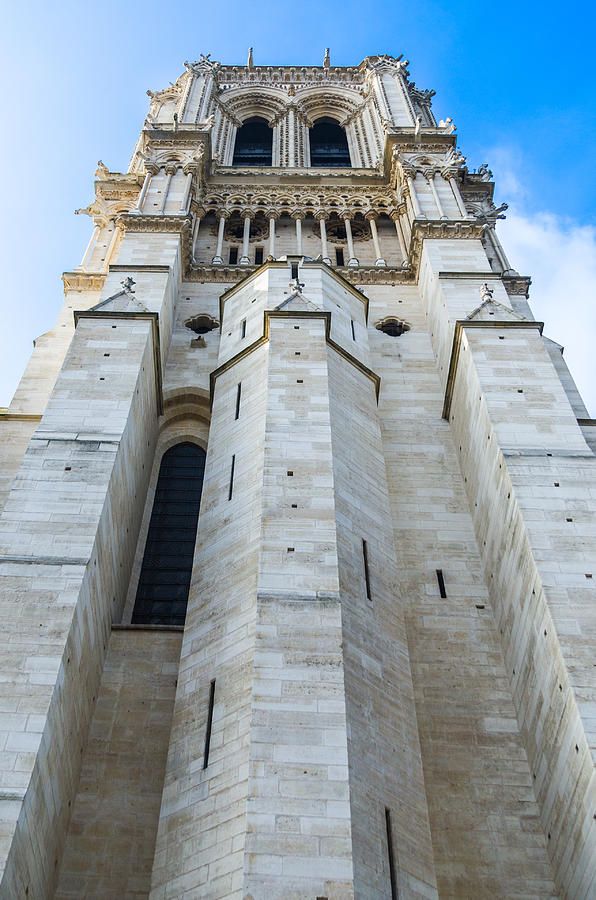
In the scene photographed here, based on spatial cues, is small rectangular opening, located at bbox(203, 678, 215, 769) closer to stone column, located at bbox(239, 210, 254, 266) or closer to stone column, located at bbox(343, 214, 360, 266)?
stone column, located at bbox(239, 210, 254, 266)

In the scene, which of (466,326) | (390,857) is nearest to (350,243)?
(466,326)

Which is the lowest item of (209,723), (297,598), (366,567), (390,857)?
(390,857)

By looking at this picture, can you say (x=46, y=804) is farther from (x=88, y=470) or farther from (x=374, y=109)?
(x=374, y=109)

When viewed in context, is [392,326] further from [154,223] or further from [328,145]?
[328,145]

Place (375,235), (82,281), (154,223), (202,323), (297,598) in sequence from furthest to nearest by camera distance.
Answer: (375,235), (82,281), (154,223), (202,323), (297,598)

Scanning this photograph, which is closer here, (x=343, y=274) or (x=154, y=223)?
(x=154, y=223)

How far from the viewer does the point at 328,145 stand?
3419 cm

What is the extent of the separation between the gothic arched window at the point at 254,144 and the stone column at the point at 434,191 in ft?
27.8

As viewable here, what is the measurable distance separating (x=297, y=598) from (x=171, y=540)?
5.23 m

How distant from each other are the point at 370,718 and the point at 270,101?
102ft

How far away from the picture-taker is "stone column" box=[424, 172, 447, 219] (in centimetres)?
2300

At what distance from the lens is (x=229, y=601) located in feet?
38.7

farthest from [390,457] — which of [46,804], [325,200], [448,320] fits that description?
[325,200]

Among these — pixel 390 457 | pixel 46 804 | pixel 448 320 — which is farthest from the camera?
pixel 448 320
